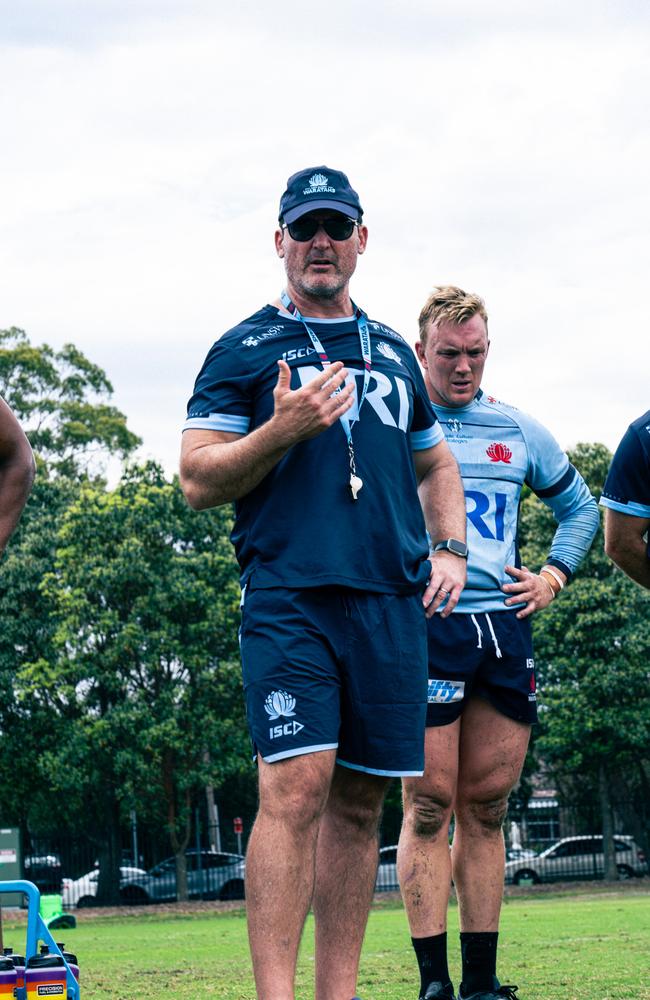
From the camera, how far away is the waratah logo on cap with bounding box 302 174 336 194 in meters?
4.64

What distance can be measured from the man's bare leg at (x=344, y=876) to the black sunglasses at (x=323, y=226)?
5.82ft

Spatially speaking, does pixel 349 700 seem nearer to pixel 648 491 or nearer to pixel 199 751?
pixel 648 491

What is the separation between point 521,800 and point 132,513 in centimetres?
1471

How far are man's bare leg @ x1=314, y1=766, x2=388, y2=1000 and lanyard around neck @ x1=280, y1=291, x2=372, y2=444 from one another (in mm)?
1121

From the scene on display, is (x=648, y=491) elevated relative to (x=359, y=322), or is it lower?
lower

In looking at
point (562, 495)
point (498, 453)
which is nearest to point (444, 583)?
point (498, 453)

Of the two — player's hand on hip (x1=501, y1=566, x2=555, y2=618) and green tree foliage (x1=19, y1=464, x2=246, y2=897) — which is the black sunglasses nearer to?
player's hand on hip (x1=501, y1=566, x2=555, y2=618)

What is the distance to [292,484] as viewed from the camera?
439 cm

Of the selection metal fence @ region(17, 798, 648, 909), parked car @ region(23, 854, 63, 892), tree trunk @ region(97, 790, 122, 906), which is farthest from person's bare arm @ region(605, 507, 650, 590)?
tree trunk @ region(97, 790, 122, 906)

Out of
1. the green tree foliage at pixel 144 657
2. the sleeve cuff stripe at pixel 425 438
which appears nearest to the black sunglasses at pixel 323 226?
the sleeve cuff stripe at pixel 425 438

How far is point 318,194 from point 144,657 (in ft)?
107

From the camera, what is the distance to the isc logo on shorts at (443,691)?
5734 mm


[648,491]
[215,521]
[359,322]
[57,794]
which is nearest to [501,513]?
[648,491]

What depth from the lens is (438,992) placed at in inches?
208
